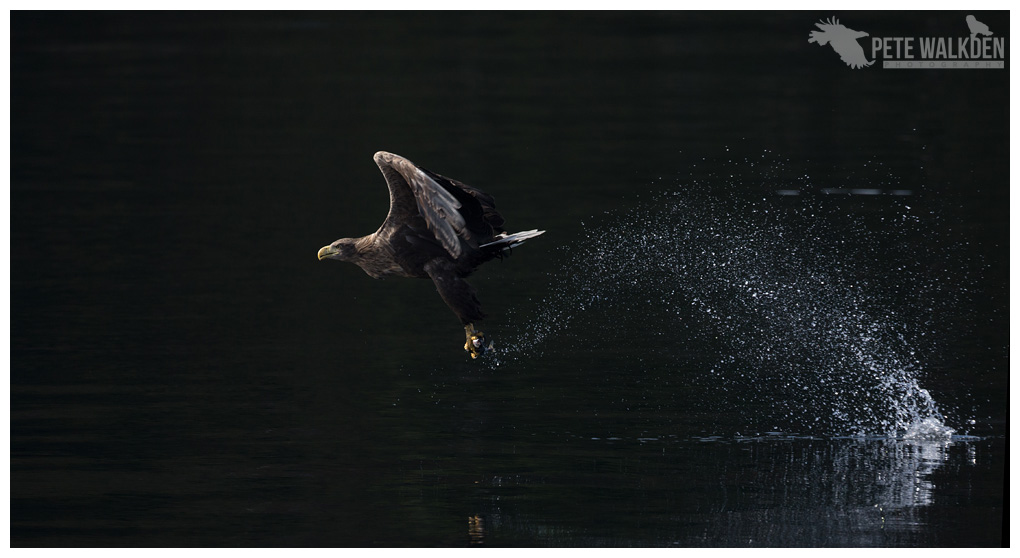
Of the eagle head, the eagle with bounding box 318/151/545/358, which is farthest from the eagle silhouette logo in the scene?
the eagle head

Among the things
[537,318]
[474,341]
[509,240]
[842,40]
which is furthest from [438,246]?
[842,40]

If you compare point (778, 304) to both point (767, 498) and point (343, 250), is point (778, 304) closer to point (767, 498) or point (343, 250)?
point (767, 498)

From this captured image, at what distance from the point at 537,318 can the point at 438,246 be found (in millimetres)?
2338

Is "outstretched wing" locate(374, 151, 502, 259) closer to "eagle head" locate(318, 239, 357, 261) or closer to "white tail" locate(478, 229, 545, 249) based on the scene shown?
"white tail" locate(478, 229, 545, 249)

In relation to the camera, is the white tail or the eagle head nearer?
the white tail

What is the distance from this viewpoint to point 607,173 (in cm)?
1426

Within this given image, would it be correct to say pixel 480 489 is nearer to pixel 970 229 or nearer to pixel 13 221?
pixel 970 229

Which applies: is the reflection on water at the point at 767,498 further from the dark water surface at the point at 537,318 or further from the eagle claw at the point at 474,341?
the eagle claw at the point at 474,341

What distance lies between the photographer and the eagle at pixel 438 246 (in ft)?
25.4

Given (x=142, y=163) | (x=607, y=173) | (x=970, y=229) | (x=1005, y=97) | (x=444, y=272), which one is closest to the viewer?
(x=444, y=272)

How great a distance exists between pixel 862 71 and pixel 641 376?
10853mm

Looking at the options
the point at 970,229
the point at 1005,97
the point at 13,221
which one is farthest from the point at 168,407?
the point at 1005,97

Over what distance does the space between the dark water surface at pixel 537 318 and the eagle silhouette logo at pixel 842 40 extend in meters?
0.30

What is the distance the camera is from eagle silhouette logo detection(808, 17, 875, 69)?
1930cm
